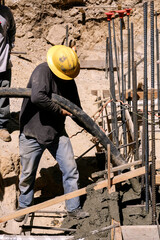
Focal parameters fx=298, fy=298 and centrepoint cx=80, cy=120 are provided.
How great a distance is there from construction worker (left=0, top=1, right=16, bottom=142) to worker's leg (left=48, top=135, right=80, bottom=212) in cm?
133

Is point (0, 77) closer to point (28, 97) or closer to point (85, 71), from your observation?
point (28, 97)

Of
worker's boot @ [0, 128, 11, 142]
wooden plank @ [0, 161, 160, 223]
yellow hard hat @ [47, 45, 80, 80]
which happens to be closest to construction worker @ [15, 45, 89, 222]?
yellow hard hat @ [47, 45, 80, 80]

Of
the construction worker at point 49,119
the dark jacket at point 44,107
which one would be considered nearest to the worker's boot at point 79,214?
the construction worker at point 49,119

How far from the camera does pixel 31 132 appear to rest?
136 inches

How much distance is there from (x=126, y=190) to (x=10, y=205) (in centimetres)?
153

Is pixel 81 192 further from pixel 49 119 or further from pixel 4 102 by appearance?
pixel 4 102

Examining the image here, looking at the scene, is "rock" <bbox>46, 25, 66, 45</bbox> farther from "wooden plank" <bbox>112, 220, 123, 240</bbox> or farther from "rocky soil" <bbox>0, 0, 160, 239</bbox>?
"wooden plank" <bbox>112, 220, 123, 240</bbox>

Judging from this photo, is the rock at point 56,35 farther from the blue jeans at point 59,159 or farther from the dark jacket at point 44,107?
the blue jeans at point 59,159

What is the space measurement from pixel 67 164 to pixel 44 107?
0.76 meters

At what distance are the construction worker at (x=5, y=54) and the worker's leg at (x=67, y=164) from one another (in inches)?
52.3

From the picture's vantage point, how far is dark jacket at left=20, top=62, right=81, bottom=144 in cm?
317

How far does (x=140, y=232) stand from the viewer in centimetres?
302

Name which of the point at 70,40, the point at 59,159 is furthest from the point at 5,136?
the point at 70,40

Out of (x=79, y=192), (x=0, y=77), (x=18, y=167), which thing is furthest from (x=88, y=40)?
(x=79, y=192)
